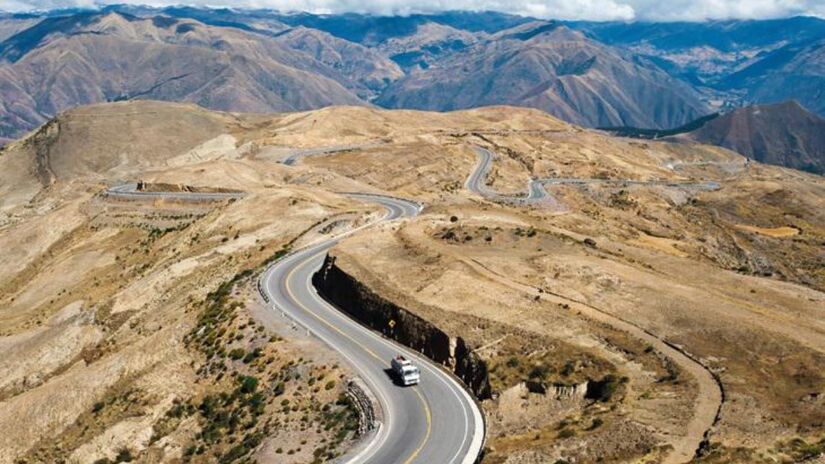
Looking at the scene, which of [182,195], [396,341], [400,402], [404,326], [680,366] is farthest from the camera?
[182,195]

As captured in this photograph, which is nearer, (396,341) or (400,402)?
(400,402)

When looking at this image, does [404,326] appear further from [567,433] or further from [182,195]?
[182,195]

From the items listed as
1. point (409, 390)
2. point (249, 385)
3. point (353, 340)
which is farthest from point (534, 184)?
point (409, 390)

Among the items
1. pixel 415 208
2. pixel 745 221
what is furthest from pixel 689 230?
pixel 415 208

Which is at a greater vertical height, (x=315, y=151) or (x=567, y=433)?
(x=567, y=433)

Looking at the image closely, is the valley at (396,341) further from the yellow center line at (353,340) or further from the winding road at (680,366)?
the yellow center line at (353,340)

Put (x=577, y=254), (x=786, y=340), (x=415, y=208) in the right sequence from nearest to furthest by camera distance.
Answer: (x=786, y=340) < (x=577, y=254) < (x=415, y=208)

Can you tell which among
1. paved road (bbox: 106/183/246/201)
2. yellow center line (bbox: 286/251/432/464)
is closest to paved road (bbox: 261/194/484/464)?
yellow center line (bbox: 286/251/432/464)

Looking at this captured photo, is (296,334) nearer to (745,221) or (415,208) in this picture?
(415,208)
